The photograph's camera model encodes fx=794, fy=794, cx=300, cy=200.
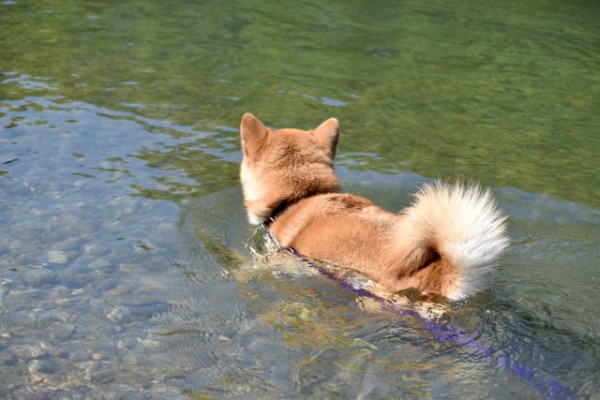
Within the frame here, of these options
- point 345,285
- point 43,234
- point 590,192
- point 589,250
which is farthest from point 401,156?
point 43,234

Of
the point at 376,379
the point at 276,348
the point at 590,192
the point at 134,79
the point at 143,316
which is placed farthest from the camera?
the point at 134,79

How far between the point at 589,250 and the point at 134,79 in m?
4.96

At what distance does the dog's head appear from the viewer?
4.94 meters

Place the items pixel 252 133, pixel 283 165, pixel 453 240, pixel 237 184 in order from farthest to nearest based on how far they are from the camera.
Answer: pixel 237 184 < pixel 252 133 < pixel 283 165 < pixel 453 240

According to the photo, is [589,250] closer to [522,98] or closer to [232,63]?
[522,98]

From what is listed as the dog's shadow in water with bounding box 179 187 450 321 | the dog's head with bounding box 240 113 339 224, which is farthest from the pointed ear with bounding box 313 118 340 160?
the dog's shadow in water with bounding box 179 187 450 321

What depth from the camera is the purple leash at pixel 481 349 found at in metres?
3.56

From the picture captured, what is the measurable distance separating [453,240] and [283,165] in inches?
60.0

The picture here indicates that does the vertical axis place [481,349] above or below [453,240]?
below

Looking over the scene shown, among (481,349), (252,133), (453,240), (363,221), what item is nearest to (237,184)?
(252,133)

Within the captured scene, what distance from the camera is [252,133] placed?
510cm

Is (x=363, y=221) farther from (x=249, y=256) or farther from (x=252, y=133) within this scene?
(x=252, y=133)

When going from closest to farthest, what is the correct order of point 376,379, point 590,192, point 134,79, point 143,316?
point 376,379, point 143,316, point 590,192, point 134,79

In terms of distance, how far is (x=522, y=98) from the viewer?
849 cm
